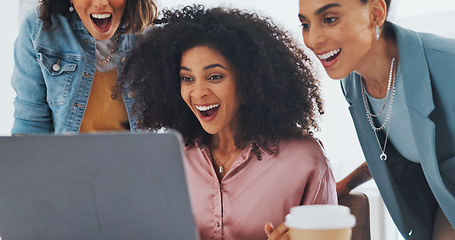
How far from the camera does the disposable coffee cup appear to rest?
0.69m

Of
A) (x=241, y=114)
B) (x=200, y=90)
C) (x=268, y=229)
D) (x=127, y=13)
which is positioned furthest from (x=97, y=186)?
(x=127, y=13)

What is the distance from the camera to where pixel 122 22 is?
1.64 m

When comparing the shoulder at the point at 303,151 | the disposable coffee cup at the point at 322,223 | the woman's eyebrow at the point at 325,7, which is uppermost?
the woman's eyebrow at the point at 325,7

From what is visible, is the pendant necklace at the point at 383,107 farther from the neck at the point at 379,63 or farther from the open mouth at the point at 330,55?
the open mouth at the point at 330,55

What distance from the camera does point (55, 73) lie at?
1.61 meters

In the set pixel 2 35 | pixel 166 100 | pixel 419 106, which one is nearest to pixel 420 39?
pixel 419 106

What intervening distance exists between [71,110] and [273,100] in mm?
692

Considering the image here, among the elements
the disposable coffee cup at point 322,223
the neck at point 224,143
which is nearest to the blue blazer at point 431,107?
the neck at point 224,143

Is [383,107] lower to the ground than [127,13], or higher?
lower

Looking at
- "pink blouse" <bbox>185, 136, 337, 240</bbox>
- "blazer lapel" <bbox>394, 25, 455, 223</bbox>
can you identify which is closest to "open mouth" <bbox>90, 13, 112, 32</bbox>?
"pink blouse" <bbox>185, 136, 337, 240</bbox>

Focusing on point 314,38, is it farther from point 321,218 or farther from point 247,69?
point 321,218

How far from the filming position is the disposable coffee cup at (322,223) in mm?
691

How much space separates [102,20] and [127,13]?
3.4 inches

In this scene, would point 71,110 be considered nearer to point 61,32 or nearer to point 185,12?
point 61,32
